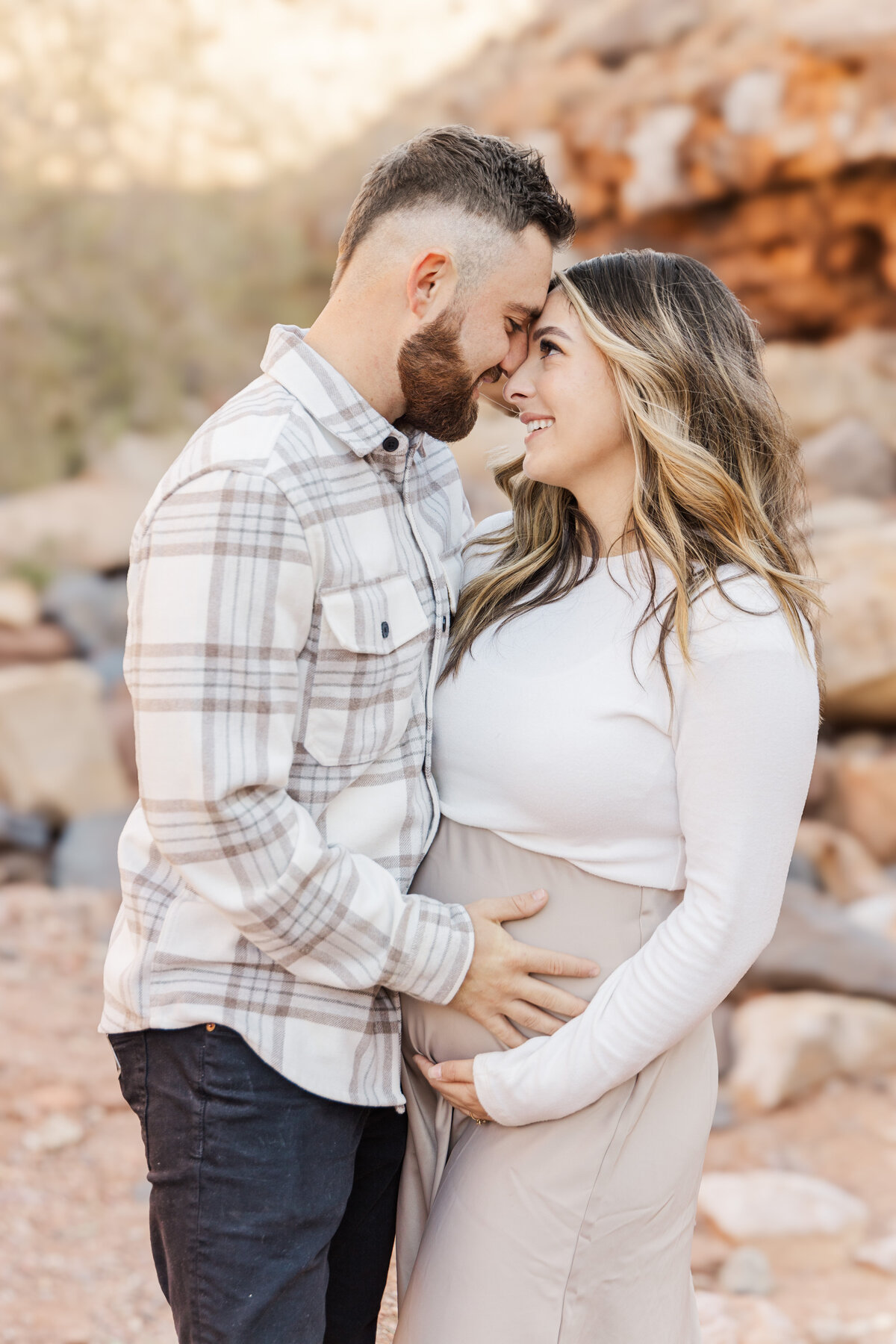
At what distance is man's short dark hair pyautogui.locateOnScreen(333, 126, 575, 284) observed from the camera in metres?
1.76

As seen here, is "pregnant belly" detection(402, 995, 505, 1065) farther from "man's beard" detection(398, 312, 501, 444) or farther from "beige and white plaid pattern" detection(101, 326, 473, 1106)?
"man's beard" detection(398, 312, 501, 444)

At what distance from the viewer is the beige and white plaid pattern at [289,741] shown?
4.90ft

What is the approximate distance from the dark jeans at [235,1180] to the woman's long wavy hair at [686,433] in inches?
28.1

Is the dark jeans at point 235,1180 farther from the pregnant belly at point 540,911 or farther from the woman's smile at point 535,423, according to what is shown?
the woman's smile at point 535,423

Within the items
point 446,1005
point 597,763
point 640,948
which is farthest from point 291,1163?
point 597,763

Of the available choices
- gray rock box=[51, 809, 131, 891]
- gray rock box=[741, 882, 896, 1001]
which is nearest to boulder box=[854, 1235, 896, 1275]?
gray rock box=[741, 882, 896, 1001]

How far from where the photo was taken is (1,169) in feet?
43.5

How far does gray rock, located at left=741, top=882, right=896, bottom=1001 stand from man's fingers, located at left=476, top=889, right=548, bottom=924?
3.03m

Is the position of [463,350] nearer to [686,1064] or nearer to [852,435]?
[686,1064]

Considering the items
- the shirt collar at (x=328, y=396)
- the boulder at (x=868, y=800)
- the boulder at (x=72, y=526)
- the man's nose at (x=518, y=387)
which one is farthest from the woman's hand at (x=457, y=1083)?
the boulder at (x=72, y=526)

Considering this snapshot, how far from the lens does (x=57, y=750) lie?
6695 mm

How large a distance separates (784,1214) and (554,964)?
2253mm

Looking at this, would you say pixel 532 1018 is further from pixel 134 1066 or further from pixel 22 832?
pixel 22 832

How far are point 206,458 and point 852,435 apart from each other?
8209 mm
